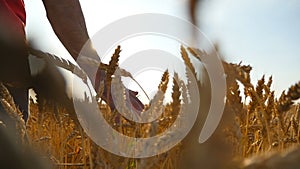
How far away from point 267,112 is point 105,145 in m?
0.48

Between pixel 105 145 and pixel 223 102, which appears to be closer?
pixel 223 102

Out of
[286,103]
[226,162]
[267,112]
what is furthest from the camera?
[267,112]

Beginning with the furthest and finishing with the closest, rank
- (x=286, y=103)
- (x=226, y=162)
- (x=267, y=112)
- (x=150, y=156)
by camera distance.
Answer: (x=267, y=112)
(x=286, y=103)
(x=150, y=156)
(x=226, y=162)

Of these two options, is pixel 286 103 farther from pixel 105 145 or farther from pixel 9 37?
pixel 9 37

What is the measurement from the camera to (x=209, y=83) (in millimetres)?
166

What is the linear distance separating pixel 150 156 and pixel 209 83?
5.9 inches

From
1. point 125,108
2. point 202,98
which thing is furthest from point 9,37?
point 125,108

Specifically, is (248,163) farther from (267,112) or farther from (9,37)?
(267,112)

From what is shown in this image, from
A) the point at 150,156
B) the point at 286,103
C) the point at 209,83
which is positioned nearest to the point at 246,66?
the point at 286,103

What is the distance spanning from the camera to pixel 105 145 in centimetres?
31

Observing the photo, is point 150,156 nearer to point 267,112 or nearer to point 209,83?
point 209,83

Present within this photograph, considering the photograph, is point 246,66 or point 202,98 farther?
point 246,66

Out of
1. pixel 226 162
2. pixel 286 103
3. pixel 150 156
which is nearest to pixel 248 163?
pixel 226 162

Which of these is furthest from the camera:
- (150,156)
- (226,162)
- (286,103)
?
(286,103)
